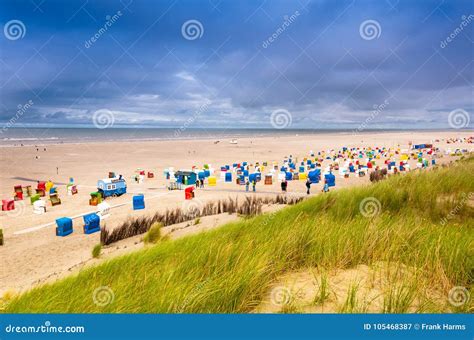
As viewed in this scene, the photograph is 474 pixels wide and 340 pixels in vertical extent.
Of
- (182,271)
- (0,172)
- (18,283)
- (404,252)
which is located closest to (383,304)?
(404,252)

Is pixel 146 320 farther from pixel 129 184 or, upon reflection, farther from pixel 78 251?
pixel 129 184

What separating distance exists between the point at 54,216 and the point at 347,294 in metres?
13.5
